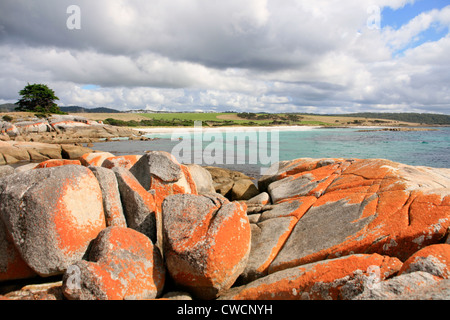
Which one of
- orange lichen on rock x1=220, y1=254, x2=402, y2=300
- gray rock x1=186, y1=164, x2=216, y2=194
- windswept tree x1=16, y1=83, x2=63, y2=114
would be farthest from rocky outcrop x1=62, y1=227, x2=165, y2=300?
windswept tree x1=16, y1=83, x2=63, y2=114

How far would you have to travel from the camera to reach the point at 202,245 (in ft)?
17.3

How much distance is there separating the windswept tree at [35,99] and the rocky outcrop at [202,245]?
75.5 m

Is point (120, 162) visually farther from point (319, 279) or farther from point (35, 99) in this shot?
point (35, 99)

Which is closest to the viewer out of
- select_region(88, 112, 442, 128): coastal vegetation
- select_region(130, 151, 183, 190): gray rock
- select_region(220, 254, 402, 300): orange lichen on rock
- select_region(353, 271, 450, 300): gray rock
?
select_region(353, 271, 450, 300): gray rock

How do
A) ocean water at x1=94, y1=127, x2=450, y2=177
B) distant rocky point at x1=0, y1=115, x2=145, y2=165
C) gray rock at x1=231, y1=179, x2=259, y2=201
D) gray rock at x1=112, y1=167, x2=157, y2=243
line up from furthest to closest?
1. ocean water at x1=94, y1=127, x2=450, y2=177
2. distant rocky point at x1=0, y1=115, x2=145, y2=165
3. gray rock at x1=231, y1=179, x2=259, y2=201
4. gray rock at x1=112, y1=167, x2=157, y2=243

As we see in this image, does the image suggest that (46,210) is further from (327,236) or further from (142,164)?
(327,236)

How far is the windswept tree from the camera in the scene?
68.8 m

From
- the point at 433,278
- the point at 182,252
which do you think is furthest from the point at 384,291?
the point at 182,252

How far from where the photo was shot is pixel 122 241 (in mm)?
5348

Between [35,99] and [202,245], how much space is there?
81027 mm

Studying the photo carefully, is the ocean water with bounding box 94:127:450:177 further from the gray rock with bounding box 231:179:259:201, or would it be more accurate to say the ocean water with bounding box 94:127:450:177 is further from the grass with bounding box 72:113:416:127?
the grass with bounding box 72:113:416:127

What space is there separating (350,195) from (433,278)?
11.5 feet

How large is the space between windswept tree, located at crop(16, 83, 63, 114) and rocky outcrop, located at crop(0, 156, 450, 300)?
75.5m

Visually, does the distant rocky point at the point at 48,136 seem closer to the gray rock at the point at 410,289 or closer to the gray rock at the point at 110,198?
the gray rock at the point at 110,198
